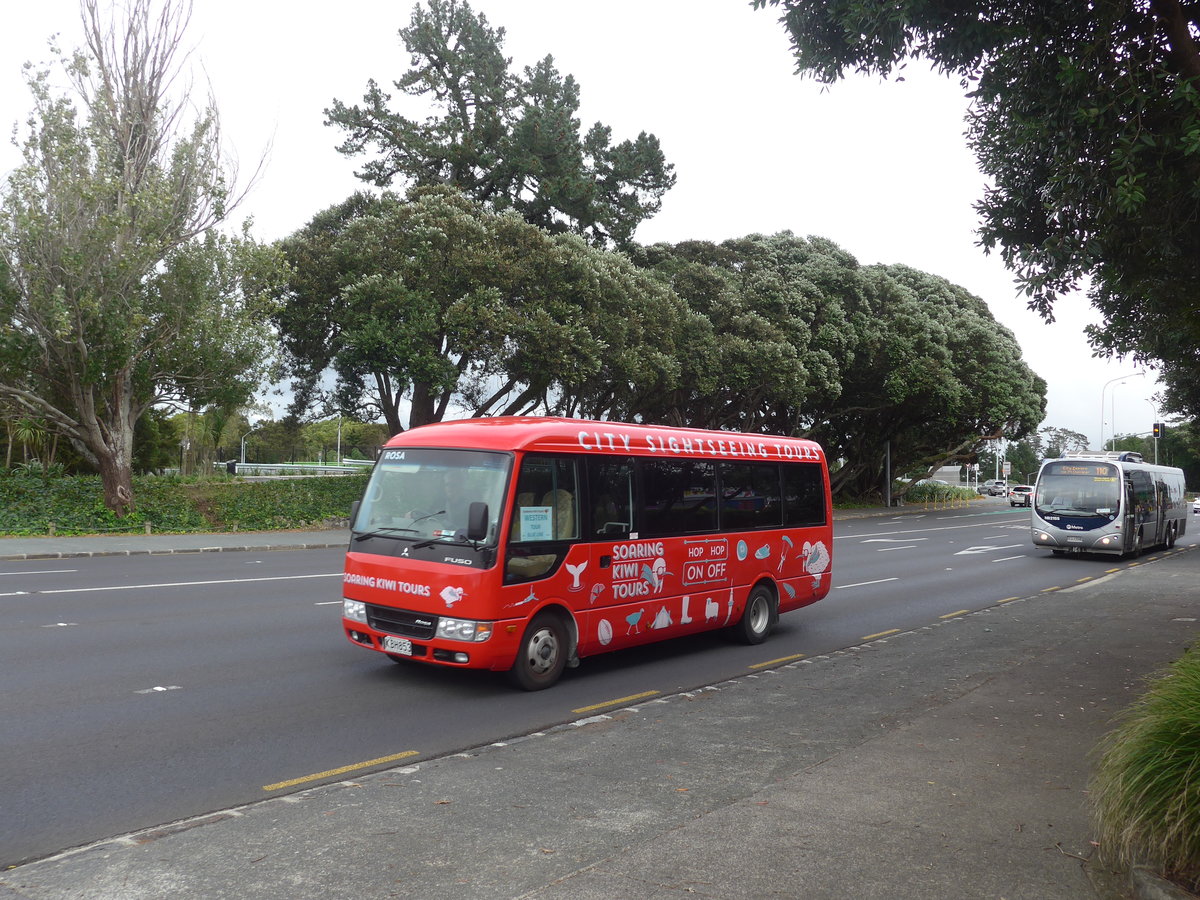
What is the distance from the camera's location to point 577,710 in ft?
25.8

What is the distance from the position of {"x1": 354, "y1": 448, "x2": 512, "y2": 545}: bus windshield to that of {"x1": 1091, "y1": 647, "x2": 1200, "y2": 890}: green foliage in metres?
4.93

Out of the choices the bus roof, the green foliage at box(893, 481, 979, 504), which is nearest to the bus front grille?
the bus roof

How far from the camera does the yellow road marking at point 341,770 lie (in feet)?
18.7

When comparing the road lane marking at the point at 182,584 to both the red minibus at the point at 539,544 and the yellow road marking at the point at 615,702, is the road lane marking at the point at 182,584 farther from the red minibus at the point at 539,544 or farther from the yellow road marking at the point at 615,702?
the yellow road marking at the point at 615,702

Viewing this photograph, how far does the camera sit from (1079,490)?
23891 mm

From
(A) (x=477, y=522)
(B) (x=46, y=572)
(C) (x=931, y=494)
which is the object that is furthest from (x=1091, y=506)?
(C) (x=931, y=494)

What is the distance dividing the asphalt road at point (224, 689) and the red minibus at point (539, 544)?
489 mm

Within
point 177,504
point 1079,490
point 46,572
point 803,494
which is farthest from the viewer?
point 177,504

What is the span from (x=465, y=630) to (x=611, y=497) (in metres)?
2.09

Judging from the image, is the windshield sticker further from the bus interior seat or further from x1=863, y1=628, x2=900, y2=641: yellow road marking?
x1=863, y1=628, x2=900, y2=641: yellow road marking

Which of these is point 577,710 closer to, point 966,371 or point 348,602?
point 348,602

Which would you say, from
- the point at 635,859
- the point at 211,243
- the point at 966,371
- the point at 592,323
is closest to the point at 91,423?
the point at 211,243

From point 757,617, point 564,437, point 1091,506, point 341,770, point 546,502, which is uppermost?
point 564,437

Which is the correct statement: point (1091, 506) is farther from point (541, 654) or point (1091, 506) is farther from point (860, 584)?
point (541, 654)
